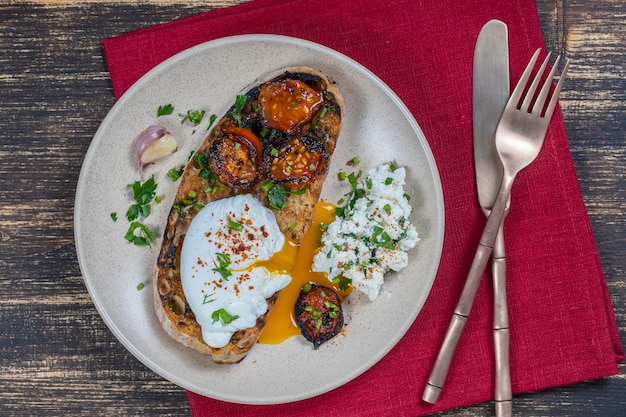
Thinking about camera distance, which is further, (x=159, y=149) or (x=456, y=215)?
(x=456, y=215)

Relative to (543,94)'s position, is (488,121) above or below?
below

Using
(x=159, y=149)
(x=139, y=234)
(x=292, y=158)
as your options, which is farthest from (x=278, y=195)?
(x=139, y=234)

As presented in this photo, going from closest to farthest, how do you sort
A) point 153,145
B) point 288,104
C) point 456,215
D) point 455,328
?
1. point 288,104
2. point 153,145
3. point 455,328
4. point 456,215

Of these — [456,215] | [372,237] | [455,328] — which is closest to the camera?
[372,237]

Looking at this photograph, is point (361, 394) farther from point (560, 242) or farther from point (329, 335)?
point (560, 242)

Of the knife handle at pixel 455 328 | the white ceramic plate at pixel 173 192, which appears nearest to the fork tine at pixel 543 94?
the white ceramic plate at pixel 173 192

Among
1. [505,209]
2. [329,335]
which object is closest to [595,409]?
[505,209]

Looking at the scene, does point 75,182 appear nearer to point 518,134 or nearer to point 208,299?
point 208,299
